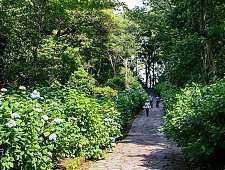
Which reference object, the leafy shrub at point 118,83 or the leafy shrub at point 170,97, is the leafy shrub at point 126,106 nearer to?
the leafy shrub at point 170,97

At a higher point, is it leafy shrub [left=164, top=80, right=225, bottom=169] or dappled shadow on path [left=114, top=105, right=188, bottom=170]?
leafy shrub [left=164, top=80, right=225, bottom=169]

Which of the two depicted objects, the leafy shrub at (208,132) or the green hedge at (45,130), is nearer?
the green hedge at (45,130)

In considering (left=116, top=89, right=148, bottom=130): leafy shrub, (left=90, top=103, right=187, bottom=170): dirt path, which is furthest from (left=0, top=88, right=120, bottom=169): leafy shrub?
(left=116, top=89, right=148, bottom=130): leafy shrub

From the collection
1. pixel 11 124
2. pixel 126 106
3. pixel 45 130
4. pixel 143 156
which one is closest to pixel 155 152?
pixel 143 156

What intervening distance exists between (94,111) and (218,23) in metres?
10.0

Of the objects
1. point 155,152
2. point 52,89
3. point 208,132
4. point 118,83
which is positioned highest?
point 118,83

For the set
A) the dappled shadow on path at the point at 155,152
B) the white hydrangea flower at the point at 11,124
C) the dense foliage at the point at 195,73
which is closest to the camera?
the white hydrangea flower at the point at 11,124

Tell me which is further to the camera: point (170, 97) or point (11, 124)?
point (170, 97)

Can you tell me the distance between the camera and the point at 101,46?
85.3 ft

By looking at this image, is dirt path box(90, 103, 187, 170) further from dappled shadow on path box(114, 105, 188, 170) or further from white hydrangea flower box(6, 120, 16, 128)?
white hydrangea flower box(6, 120, 16, 128)

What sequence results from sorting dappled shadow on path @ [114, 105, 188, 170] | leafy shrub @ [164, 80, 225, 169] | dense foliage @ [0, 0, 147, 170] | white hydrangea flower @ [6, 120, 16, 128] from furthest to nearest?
dappled shadow on path @ [114, 105, 188, 170], leafy shrub @ [164, 80, 225, 169], dense foliage @ [0, 0, 147, 170], white hydrangea flower @ [6, 120, 16, 128]

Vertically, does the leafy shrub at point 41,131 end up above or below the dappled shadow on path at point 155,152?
above

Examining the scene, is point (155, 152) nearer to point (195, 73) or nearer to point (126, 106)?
point (126, 106)

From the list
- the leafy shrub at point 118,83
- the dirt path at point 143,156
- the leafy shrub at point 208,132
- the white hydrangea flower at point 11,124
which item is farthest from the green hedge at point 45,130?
the leafy shrub at point 118,83
